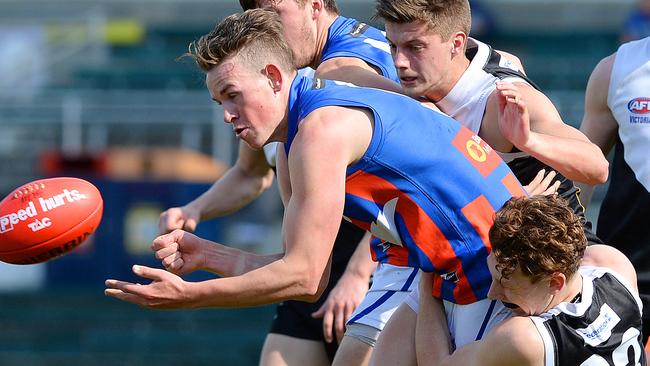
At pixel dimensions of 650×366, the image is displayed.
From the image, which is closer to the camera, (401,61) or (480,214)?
(480,214)

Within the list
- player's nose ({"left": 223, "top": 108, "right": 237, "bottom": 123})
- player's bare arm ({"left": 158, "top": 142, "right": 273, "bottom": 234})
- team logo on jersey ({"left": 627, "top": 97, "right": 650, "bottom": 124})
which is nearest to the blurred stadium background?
player's bare arm ({"left": 158, "top": 142, "right": 273, "bottom": 234})

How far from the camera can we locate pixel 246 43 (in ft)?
11.9

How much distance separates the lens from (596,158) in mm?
3734

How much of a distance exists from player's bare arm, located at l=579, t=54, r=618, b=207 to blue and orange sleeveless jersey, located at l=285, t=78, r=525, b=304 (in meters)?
1.20

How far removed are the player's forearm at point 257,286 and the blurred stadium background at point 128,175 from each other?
5.97 m

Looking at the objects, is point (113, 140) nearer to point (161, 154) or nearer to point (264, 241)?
point (161, 154)

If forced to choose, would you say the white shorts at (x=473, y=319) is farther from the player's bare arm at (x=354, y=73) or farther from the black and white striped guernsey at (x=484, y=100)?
the player's bare arm at (x=354, y=73)

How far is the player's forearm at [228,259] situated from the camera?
368 cm

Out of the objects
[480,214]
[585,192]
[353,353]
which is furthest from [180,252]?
[585,192]

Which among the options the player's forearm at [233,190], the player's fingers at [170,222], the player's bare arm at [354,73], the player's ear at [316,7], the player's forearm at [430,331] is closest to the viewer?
the player's forearm at [430,331]

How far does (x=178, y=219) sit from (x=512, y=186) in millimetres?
1816

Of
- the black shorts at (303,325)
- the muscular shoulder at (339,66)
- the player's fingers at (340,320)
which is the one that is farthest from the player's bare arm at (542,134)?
the black shorts at (303,325)

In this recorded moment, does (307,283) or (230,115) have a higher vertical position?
(230,115)

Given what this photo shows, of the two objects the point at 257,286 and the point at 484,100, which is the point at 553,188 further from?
the point at 257,286
